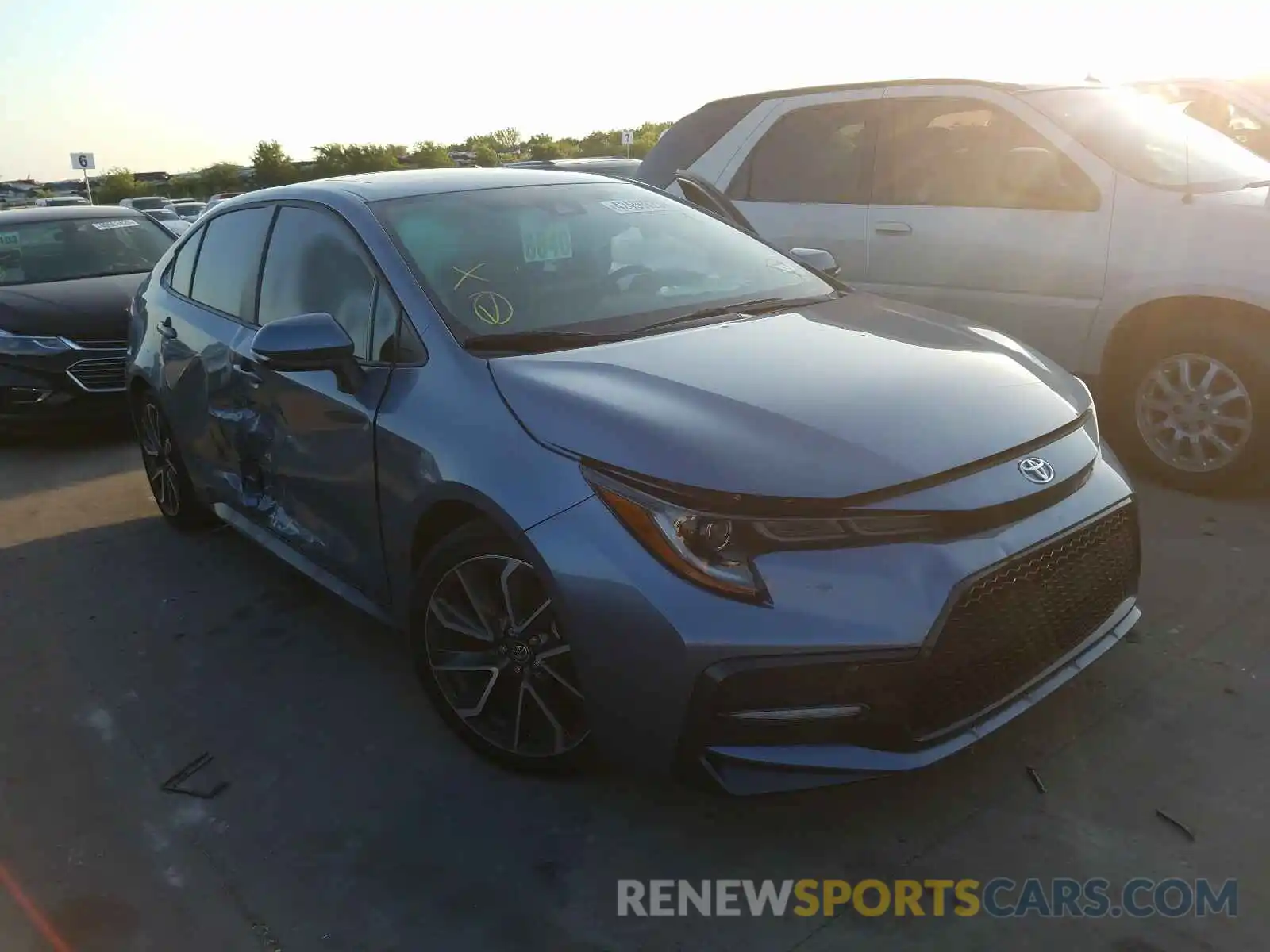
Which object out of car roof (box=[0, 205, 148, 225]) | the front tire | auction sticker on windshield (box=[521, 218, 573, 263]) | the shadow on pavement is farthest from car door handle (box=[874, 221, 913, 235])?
car roof (box=[0, 205, 148, 225])

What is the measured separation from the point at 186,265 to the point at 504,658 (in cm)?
304

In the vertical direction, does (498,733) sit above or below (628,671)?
below

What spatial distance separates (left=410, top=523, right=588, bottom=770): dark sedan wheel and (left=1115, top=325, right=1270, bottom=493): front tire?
3.33 metres

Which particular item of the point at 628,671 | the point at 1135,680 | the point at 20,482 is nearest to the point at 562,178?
the point at 628,671

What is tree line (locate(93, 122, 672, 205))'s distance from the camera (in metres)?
46.2

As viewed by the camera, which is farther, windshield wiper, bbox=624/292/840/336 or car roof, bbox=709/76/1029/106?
car roof, bbox=709/76/1029/106

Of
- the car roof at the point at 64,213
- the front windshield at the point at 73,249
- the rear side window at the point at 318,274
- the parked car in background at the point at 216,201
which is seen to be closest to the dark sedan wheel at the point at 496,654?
the rear side window at the point at 318,274

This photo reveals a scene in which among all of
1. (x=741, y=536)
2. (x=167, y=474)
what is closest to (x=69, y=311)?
(x=167, y=474)

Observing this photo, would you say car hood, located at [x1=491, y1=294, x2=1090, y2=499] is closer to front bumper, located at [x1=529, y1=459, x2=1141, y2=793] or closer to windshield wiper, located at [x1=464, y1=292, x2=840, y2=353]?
windshield wiper, located at [x1=464, y1=292, x2=840, y2=353]

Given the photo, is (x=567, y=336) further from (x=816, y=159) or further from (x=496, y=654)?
(x=816, y=159)

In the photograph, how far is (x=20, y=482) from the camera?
21.8 ft

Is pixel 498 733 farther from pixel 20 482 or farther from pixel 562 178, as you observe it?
pixel 20 482

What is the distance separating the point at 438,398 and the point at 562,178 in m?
1.48

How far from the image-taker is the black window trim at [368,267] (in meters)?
3.22
